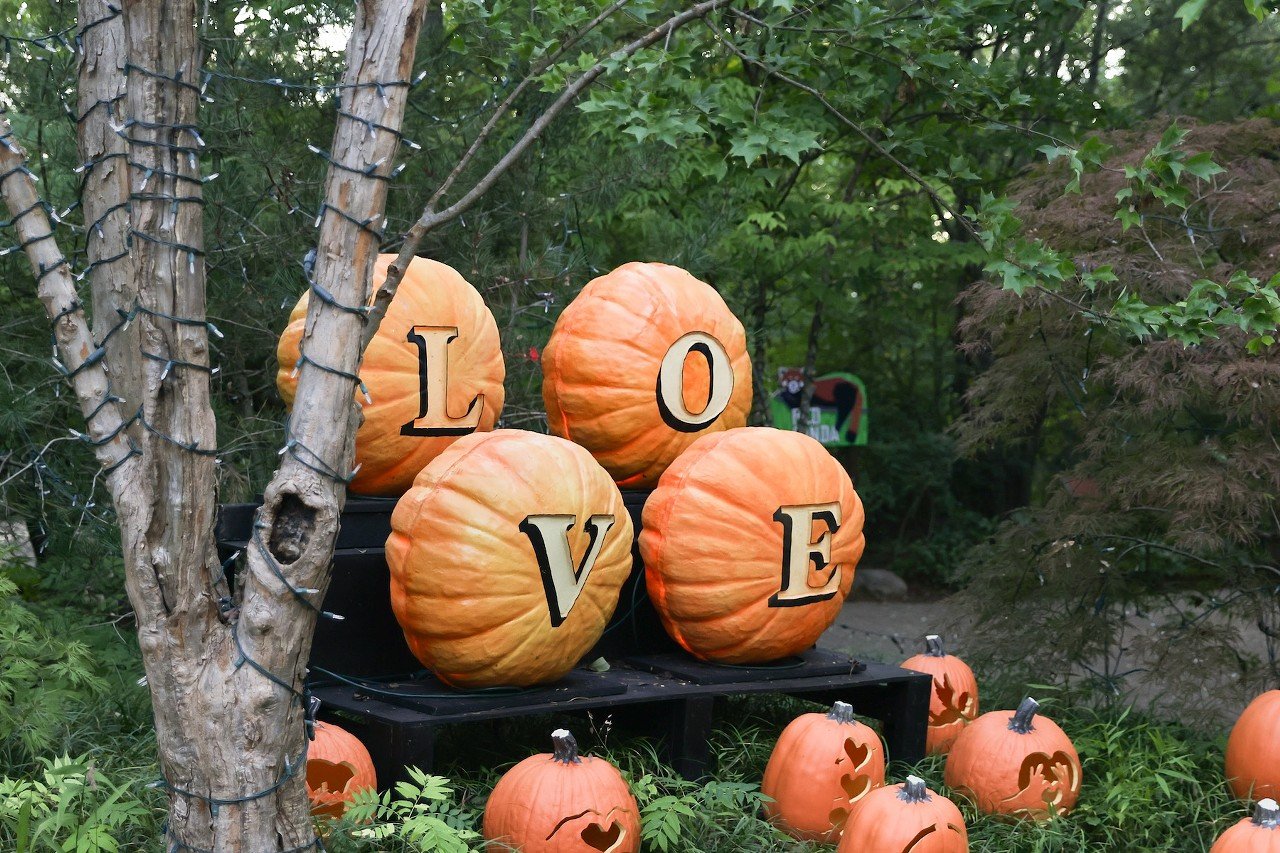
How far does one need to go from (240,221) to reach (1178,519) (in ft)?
12.8

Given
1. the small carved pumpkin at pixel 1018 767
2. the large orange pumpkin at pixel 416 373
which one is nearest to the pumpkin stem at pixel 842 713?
the small carved pumpkin at pixel 1018 767

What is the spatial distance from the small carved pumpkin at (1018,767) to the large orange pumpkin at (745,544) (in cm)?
60

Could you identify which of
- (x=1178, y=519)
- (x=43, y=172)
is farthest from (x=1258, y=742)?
(x=43, y=172)

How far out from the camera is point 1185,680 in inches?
187

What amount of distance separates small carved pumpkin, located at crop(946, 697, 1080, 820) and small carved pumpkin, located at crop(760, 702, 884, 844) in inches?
15.1

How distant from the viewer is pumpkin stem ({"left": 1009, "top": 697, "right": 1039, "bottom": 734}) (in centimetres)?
386

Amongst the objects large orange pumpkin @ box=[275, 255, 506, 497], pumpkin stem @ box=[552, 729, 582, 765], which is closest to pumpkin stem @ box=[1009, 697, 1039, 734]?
pumpkin stem @ box=[552, 729, 582, 765]

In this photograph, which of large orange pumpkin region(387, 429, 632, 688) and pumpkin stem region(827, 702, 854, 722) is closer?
large orange pumpkin region(387, 429, 632, 688)

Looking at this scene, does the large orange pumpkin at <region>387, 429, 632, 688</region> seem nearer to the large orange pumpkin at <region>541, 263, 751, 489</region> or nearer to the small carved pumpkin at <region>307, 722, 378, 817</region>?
the small carved pumpkin at <region>307, 722, 378, 817</region>

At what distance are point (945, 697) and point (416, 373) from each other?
2.16 metres

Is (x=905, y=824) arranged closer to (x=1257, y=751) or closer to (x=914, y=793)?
(x=914, y=793)

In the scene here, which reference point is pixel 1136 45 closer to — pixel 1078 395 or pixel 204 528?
pixel 1078 395

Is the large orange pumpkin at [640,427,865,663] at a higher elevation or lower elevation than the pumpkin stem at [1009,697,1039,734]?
higher

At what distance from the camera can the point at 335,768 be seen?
327 centimetres
